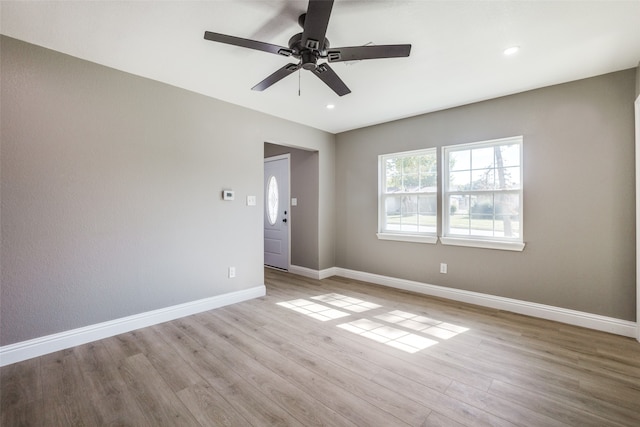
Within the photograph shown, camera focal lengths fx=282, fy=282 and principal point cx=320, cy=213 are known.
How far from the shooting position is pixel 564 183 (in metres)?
3.03

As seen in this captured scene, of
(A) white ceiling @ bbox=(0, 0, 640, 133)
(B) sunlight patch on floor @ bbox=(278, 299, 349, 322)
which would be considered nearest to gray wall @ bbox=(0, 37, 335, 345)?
(A) white ceiling @ bbox=(0, 0, 640, 133)

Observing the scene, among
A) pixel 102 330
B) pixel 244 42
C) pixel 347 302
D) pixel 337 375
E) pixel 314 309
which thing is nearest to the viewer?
pixel 244 42

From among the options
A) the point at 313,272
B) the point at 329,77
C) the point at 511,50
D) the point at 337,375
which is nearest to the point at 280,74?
the point at 329,77

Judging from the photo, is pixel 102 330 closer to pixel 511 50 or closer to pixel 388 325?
pixel 388 325

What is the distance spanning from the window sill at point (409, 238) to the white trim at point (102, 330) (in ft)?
7.73

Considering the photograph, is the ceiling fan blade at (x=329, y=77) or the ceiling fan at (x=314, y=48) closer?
the ceiling fan at (x=314, y=48)

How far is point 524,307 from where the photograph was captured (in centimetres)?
324

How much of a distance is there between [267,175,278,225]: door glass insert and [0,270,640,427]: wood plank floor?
277cm

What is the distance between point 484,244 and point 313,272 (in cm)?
267

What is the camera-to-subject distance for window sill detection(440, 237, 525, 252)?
3.29 m

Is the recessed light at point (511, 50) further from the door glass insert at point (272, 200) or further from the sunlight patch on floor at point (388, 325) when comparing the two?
the door glass insert at point (272, 200)

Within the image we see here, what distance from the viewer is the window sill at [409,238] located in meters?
3.98

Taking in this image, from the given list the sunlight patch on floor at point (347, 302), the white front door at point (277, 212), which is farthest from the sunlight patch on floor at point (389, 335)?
the white front door at point (277, 212)

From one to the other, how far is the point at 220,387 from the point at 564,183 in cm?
381
